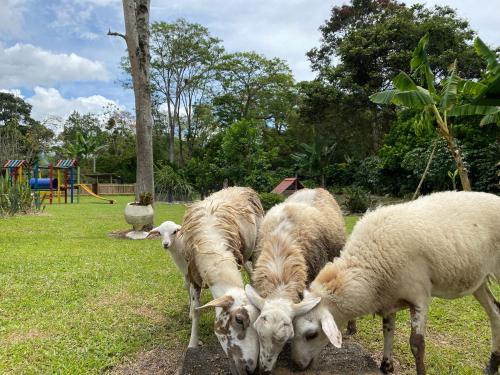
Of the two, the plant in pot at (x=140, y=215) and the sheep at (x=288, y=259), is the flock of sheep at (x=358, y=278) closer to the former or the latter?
the sheep at (x=288, y=259)

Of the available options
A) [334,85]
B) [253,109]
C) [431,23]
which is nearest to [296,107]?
[253,109]

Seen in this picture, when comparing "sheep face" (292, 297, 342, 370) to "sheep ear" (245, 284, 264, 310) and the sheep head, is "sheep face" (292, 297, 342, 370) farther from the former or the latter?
"sheep ear" (245, 284, 264, 310)

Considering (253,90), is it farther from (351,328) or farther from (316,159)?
(351,328)

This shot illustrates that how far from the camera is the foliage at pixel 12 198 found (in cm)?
1520

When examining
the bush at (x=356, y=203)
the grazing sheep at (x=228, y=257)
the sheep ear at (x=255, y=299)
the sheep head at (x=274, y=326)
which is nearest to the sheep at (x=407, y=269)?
the sheep head at (x=274, y=326)

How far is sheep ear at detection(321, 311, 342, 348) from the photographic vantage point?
2.83 metres

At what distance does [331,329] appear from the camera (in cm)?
291

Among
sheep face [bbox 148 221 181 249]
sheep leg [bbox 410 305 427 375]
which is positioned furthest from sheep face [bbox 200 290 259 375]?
sheep face [bbox 148 221 181 249]

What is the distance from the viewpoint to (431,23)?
23062 mm

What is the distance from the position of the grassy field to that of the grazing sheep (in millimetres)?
1018

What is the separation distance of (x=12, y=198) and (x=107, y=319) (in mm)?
12793

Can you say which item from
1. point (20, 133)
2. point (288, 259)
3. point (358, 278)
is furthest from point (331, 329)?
point (20, 133)

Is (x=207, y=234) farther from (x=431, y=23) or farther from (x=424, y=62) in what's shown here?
(x=431, y=23)

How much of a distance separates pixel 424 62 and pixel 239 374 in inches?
378
